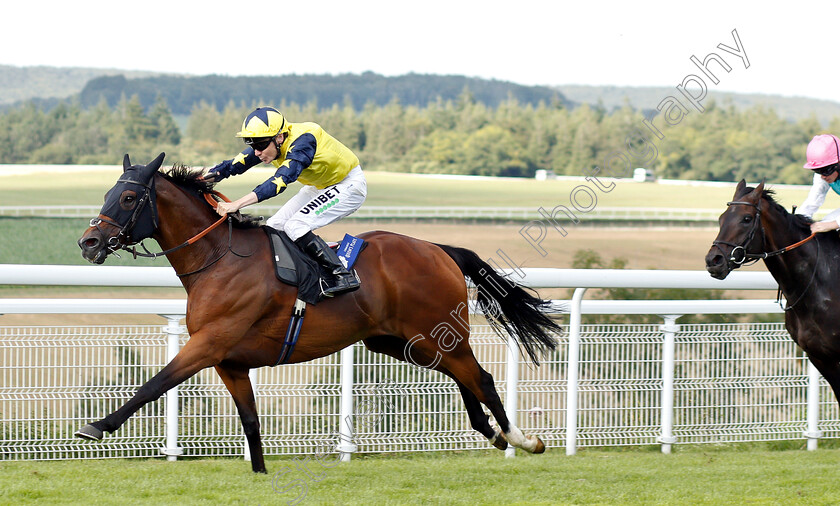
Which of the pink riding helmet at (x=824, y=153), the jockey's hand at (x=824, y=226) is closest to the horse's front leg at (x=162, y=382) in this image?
the jockey's hand at (x=824, y=226)

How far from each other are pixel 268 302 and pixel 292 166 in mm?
604

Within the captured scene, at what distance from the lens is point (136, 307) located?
441 centimetres

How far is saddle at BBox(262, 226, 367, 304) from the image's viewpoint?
3945 millimetres

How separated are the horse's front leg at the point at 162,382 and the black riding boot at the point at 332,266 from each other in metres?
0.61

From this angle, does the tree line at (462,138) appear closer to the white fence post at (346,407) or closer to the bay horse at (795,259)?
the white fence post at (346,407)

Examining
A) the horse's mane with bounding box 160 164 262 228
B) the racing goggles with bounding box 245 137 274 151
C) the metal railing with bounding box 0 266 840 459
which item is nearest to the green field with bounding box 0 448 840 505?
the metal railing with bounding box 0 266 840 459

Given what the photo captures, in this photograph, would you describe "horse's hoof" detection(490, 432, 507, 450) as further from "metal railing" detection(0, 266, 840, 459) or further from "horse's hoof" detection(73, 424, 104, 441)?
"horse's hoof" detection(73, 424, 104, 441)

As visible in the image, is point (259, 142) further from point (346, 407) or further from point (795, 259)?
point (795, 259)

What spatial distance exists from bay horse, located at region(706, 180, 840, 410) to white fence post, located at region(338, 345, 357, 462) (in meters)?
1.92

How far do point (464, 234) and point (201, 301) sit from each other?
3959 cm

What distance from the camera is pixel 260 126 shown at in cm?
389

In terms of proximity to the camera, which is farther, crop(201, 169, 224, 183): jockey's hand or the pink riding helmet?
the pink riding helmet

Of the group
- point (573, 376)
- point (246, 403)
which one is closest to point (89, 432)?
point (246, 403)

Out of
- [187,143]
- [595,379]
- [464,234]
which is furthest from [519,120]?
[595,379]
